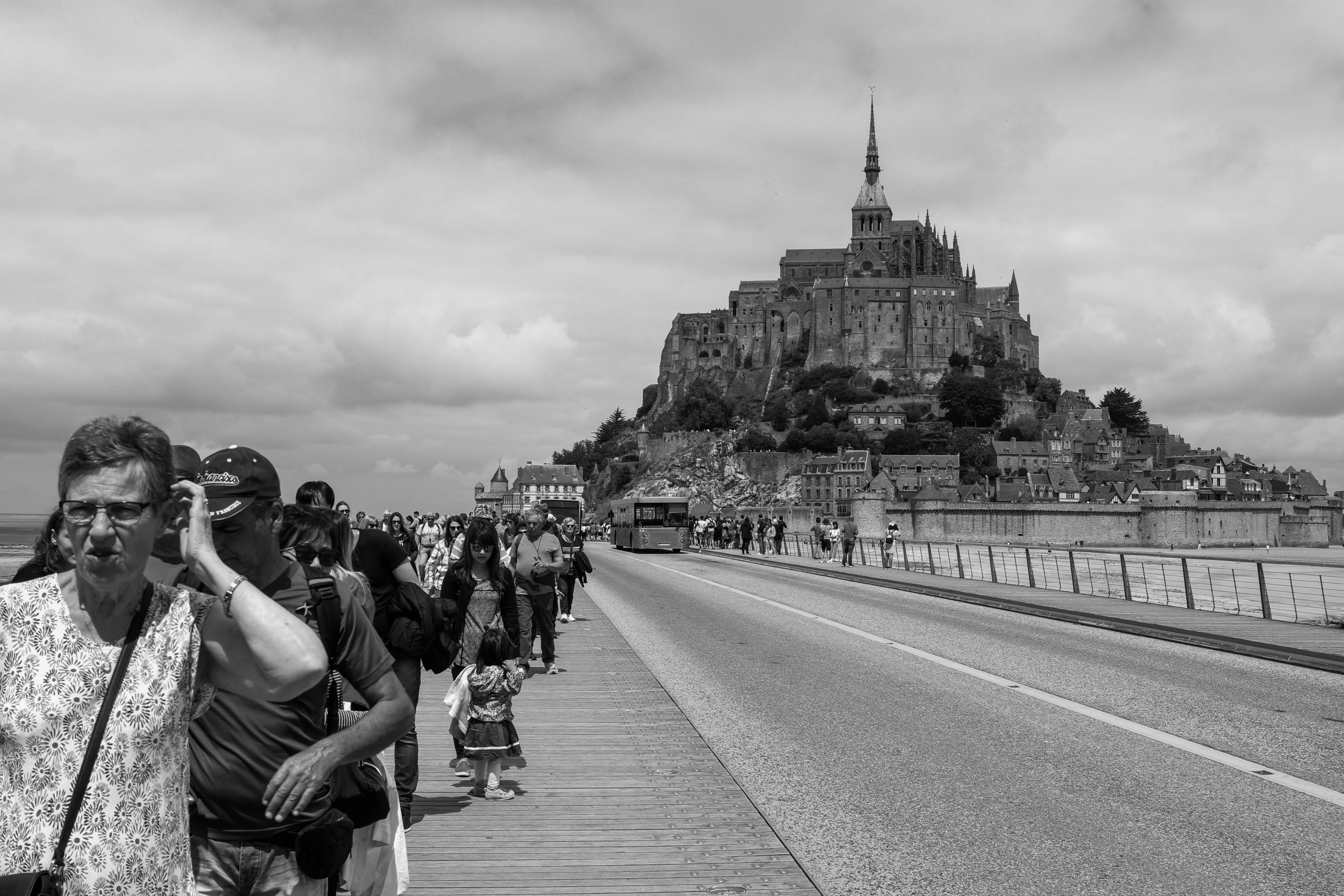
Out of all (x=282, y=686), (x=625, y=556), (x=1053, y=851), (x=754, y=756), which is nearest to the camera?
(x=282, y=686)

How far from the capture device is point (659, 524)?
54.8 m

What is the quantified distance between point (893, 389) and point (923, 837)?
150 meters

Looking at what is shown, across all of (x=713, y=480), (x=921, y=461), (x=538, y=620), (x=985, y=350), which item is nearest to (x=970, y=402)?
(x=985, y=350)

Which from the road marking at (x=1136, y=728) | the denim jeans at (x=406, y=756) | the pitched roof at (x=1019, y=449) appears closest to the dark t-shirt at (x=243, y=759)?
the denim jeans at (x=406, y=756)

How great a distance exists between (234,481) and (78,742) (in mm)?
937

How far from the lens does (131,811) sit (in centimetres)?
259

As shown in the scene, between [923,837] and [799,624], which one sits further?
[799,624]

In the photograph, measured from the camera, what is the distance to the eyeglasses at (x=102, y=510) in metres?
2.56

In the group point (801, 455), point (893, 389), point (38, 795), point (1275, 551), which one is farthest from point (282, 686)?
point (893, 389)

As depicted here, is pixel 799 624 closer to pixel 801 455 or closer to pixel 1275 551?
pixel 1275 551

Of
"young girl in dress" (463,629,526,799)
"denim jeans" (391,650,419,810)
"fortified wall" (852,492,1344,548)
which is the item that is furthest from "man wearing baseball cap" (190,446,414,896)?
"fortified wall" (852,492,1344,548)

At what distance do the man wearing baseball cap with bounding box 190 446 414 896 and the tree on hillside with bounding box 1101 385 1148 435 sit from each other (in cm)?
17629

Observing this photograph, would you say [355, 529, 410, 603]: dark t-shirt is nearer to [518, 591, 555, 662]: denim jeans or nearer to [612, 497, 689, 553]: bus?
[518, 591, 555, 662]: denim jeans

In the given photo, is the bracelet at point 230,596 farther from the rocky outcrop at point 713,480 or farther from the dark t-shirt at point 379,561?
the rocky outcrop at point 713,480
